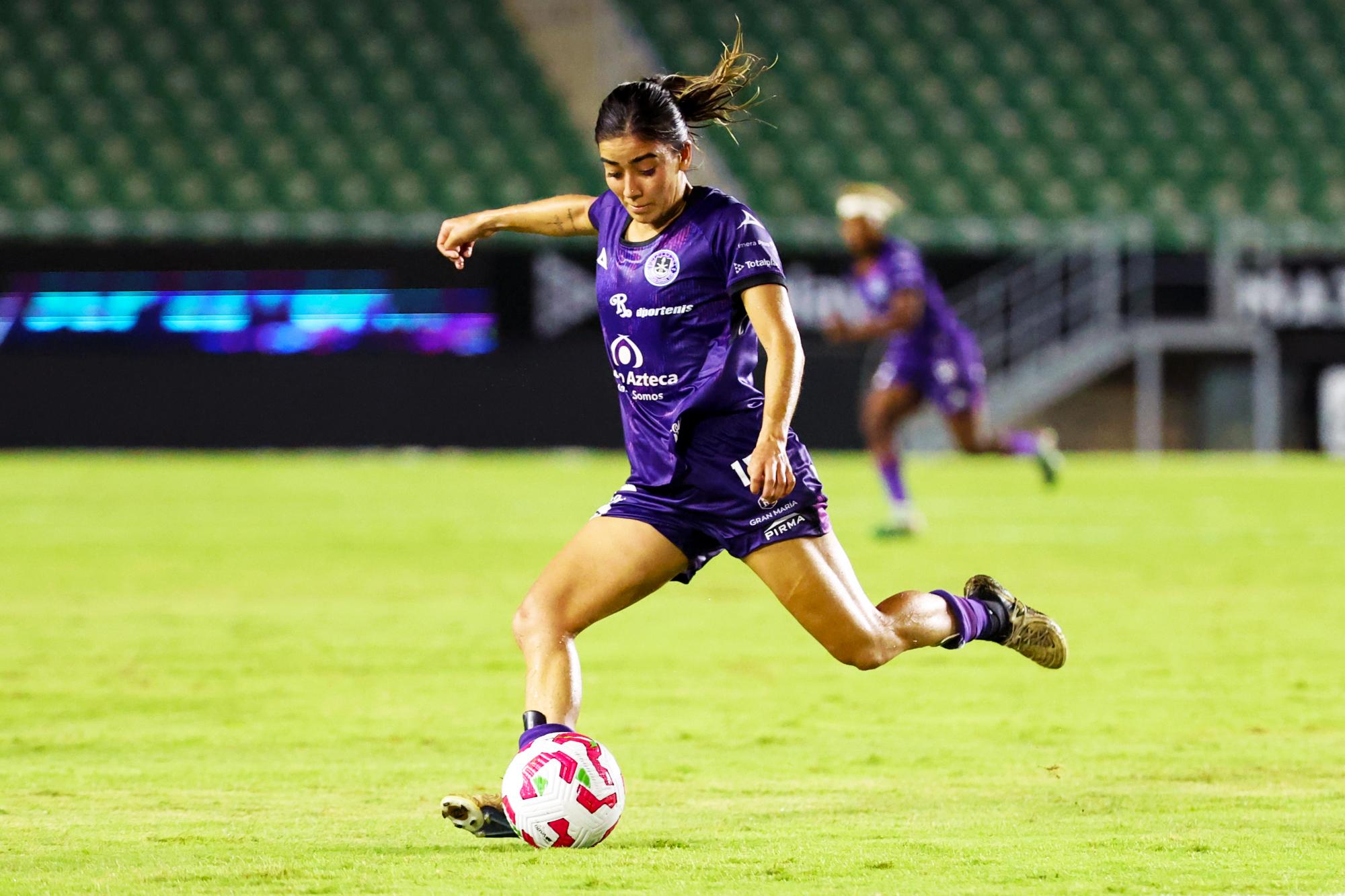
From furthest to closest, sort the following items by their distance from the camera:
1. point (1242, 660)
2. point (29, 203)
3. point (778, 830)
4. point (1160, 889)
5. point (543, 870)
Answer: point (29, 203) → point (1242, 660) → point (778, 830) → point (543, 870) → point (1160, 889)

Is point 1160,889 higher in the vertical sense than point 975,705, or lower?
higher

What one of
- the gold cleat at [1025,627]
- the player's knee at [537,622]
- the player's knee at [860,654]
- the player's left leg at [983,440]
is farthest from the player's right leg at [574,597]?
the player's left leg at [983,440]

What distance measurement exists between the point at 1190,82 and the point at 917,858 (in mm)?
27567

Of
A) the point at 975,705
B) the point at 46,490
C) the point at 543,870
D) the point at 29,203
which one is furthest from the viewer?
the point at 29,203

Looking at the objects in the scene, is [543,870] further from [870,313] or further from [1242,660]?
[870,313]

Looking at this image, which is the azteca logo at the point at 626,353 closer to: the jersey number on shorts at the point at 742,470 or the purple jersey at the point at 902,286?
the jersey number on shorts at the point at 742,470

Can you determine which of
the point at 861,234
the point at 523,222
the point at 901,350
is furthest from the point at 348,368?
the point at 523,222

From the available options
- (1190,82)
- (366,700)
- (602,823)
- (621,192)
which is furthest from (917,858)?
(1190,82)

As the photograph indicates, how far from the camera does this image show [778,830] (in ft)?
15.6

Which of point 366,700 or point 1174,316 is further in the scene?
point 1174,316

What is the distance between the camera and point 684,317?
16.1 feet

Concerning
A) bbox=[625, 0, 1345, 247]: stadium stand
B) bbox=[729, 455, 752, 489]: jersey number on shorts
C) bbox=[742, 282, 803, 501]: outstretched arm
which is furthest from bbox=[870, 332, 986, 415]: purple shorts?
bbox=[625, 0, 1345, 247]: stadium stand

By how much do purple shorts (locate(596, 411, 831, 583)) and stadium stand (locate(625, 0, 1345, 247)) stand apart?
71.1 feet

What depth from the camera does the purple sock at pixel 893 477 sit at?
45.1 feet
